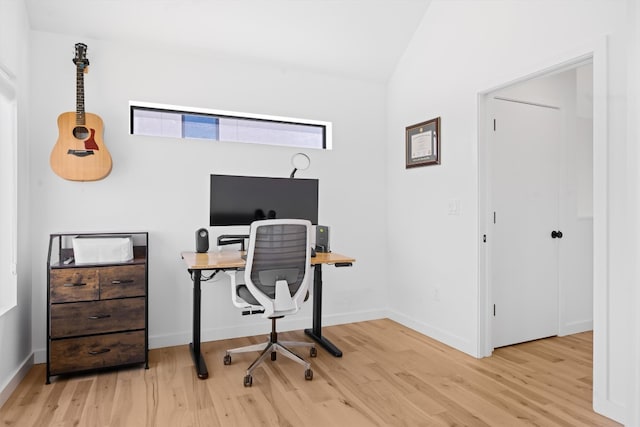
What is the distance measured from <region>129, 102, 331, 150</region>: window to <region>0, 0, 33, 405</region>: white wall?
723mm

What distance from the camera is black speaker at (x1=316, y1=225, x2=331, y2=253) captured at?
127 inches

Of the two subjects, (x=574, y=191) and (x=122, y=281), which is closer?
(x=122, y=281)

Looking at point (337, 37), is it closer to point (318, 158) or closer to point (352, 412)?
point (318, 158)

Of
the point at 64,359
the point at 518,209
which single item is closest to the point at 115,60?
the point at 64,359

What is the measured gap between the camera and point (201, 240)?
308 centimetres

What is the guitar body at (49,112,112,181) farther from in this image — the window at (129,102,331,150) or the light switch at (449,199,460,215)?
the light switch at (449,199,460,215)

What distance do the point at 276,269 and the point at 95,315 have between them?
1.24 meters

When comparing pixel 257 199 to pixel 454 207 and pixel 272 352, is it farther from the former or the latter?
pixel 454 207

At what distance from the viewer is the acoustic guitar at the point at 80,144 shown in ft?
9.05

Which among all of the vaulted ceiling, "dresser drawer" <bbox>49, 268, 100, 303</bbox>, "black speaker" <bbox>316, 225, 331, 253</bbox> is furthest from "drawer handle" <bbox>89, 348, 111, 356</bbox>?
the vaulted ceiling

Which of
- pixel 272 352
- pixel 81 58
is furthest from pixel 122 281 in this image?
pixel 81 58

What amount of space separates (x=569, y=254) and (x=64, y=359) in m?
4.01
